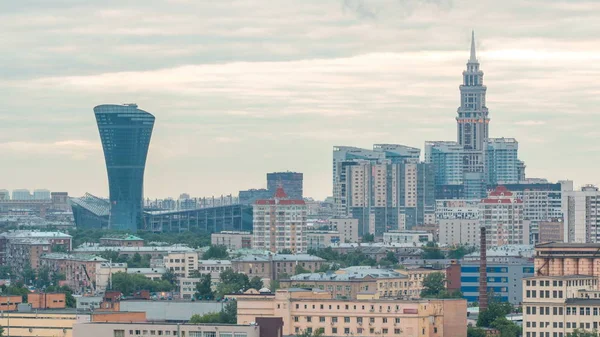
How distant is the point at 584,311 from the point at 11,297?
34537 millimetres

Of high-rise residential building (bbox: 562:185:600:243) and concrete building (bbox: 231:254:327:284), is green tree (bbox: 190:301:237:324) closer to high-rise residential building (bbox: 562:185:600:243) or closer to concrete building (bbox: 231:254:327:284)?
concrete building (bbox: 231:254:327:284)

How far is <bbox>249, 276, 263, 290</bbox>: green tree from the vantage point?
Result: 14495cm

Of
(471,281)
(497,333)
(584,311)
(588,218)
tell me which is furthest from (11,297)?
(588,218)

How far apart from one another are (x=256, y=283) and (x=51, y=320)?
5501 centimetres

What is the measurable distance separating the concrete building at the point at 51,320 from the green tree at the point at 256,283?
46.6 metres

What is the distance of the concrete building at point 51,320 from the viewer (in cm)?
9400

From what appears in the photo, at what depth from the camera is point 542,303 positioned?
95.9 metres

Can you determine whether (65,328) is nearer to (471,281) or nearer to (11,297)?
(11,297)

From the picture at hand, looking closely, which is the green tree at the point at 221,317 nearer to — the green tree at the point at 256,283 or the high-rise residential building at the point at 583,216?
the green tree at the point at 256,283

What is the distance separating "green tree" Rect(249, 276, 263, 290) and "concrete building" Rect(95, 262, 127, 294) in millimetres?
11524

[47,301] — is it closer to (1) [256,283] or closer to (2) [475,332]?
(2) [475,332]

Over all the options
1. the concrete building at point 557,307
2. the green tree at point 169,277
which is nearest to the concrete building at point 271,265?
the green tree at point 169,277

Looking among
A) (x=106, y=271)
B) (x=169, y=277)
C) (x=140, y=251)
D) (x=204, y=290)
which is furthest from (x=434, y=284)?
(x=140, y=251)

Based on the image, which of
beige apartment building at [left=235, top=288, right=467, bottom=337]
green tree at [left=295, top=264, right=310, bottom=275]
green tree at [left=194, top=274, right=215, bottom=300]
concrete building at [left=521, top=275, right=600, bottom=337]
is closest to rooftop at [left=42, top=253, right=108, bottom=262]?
green tree at [left=295, top=264, right=310, bottom=275]
